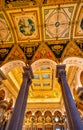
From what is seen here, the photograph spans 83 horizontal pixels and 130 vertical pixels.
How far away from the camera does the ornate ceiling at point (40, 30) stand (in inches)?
257

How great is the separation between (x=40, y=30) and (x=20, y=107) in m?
4.67

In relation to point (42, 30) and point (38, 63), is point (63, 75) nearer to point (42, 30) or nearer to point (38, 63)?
point (38, 63)

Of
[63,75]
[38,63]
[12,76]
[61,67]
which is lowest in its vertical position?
[63,75]

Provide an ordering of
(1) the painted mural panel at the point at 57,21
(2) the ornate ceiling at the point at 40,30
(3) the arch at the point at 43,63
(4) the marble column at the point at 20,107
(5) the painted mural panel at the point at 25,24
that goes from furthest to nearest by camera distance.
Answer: (3) the arch at the point at 43,63, (5) the painted mural panel at the point at 25,24, (1) the painted mural panel at the point at 57,21, (2) the ornate ceiling at the point at 40,30, (4) the marble column at the point at 20,107

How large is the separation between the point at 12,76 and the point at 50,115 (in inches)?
241

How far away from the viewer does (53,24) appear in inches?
291

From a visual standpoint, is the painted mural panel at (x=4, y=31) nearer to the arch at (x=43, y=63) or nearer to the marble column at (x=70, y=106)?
the arch at (x=43, y=63)

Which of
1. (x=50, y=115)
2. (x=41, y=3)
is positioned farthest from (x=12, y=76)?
(x=41, y=3)

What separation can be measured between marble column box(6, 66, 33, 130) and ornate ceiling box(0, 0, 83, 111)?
124cm

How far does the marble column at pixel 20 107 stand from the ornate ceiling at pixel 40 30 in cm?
124

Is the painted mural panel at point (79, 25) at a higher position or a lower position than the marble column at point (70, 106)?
higher

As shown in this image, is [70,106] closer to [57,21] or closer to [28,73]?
[28,73]

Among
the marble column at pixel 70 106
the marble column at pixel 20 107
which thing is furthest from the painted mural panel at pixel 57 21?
the marble column at pixel 20 107

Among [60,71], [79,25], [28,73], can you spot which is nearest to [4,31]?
[28,73]
